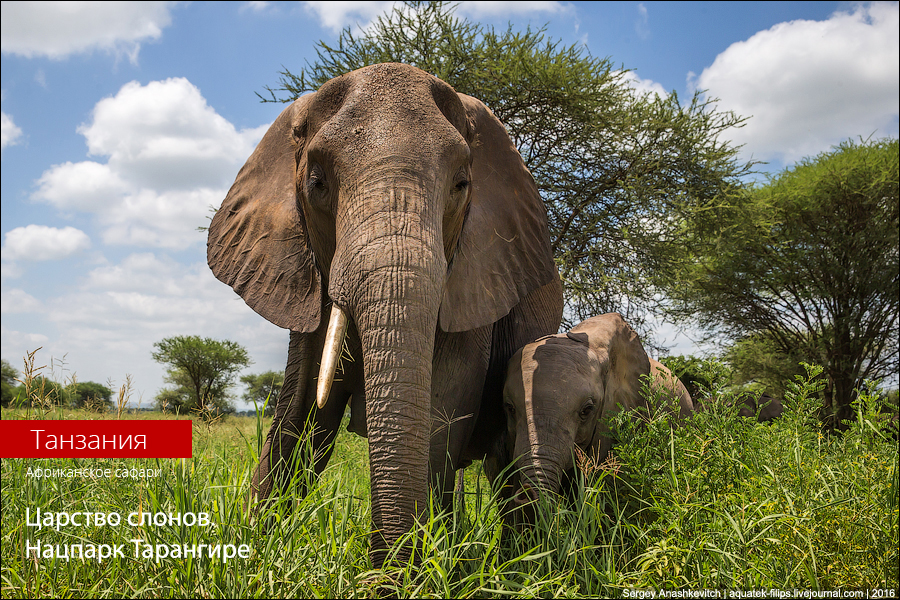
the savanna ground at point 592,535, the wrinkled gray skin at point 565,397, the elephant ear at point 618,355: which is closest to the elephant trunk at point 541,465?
the wrinkled gray skin at point 565,397

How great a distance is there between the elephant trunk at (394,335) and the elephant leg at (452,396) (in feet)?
2.16

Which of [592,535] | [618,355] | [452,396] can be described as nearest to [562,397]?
[452,396]

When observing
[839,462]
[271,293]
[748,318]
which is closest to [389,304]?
[271,293]

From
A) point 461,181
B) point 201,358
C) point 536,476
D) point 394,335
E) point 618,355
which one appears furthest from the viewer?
point 201,358

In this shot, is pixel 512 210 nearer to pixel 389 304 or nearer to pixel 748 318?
pixel 389 304

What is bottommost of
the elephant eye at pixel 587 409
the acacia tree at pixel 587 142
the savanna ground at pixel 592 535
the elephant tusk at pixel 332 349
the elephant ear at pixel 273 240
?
the savanna ground at pixel 592 535

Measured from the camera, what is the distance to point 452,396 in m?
3.92

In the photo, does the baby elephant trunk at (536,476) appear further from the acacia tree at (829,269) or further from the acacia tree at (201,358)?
the acacia tree at (201,358)

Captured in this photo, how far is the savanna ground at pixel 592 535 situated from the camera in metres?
2.68

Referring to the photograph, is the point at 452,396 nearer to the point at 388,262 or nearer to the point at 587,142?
the point at 388,262

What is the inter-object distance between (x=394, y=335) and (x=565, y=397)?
1.22 m

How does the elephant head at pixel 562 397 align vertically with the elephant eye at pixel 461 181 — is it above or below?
below

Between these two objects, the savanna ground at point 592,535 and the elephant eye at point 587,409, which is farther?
the elephant eye at point 587,409

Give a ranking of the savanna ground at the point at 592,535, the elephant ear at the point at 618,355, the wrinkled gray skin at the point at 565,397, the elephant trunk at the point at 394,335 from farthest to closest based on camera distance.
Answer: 1. the elephant ear at the point at 618,355
2. the wrinkled gray skin at the point at 565,397
3. the elephant trunk at the point at 394,335
4. the savanna ground at the point at 592,535
